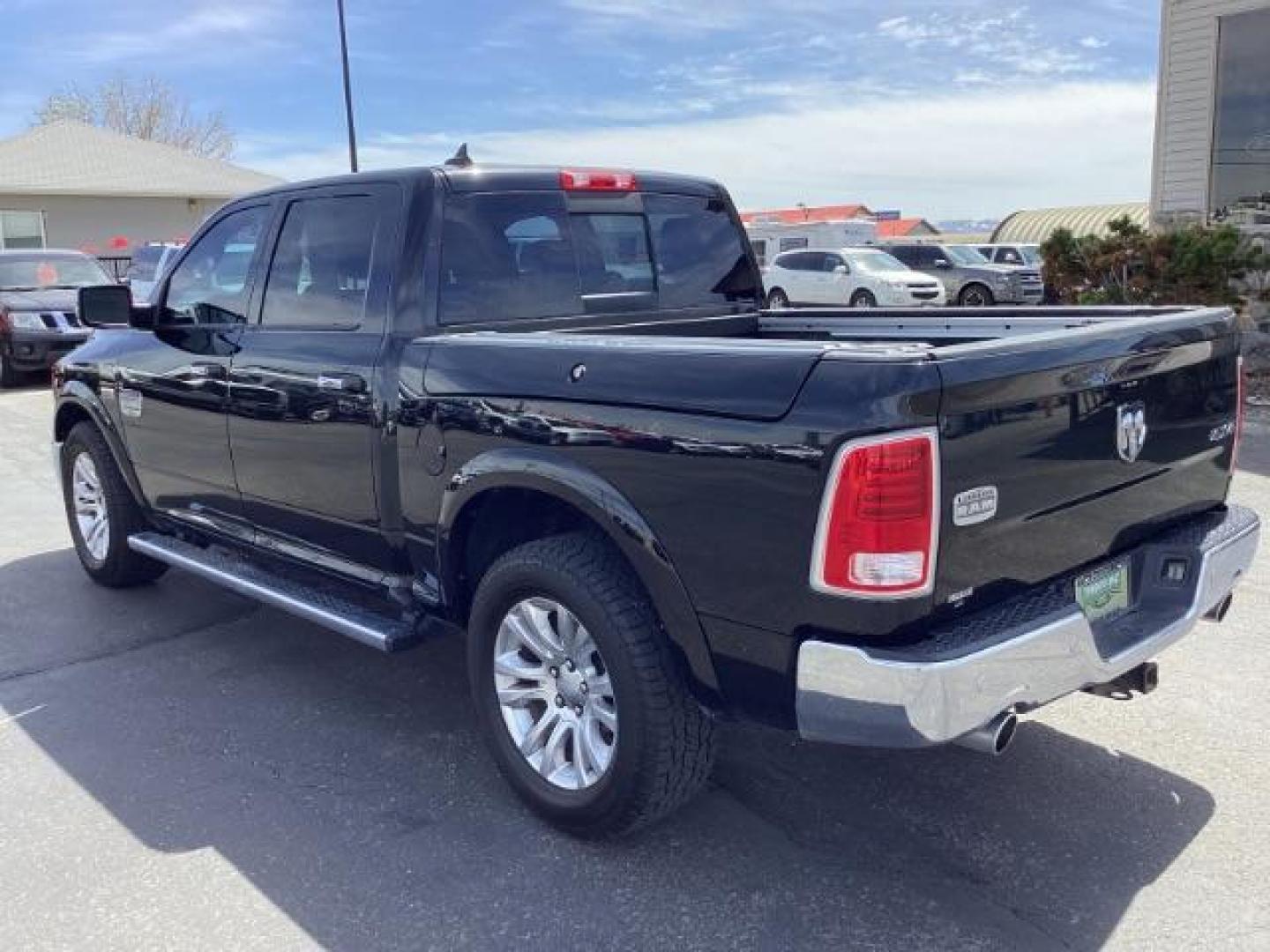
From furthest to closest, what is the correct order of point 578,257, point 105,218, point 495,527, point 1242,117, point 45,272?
1. point 105,218
2. point 45,272
3. point 1242,117
4. point 578,257
5. point 495,527

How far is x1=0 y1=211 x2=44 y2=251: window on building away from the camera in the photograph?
30.2 m

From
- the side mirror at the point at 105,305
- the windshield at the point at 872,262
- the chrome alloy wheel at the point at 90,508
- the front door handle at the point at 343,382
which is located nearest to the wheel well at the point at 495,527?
the front door handle at the point at 343,382

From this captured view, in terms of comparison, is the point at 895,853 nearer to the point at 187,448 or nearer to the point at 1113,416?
the point at 1113,416

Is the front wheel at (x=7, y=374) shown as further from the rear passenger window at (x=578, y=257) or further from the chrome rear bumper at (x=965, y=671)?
the chrome rear bumper at (x=965, y=671)

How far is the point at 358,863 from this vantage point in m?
3.30

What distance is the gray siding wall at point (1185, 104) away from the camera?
14.2 m

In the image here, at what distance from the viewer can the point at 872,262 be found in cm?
2478

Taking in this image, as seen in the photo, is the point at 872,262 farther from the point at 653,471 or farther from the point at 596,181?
the point at 653,471

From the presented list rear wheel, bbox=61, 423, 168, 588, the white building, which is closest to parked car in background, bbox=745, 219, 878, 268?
the white building

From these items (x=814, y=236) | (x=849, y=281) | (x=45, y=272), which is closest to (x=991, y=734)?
(x=45, y=272)

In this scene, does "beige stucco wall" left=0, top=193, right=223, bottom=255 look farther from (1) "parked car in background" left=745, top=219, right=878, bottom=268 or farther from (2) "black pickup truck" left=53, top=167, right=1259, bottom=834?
(2) "black pickup truck" left=53, top=167, right=1259, bottom=834

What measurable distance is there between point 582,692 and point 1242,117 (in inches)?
564

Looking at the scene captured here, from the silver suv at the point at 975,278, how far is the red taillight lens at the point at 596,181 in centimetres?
2115

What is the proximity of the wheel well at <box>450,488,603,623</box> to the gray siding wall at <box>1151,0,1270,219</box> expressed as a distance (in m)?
13.6
